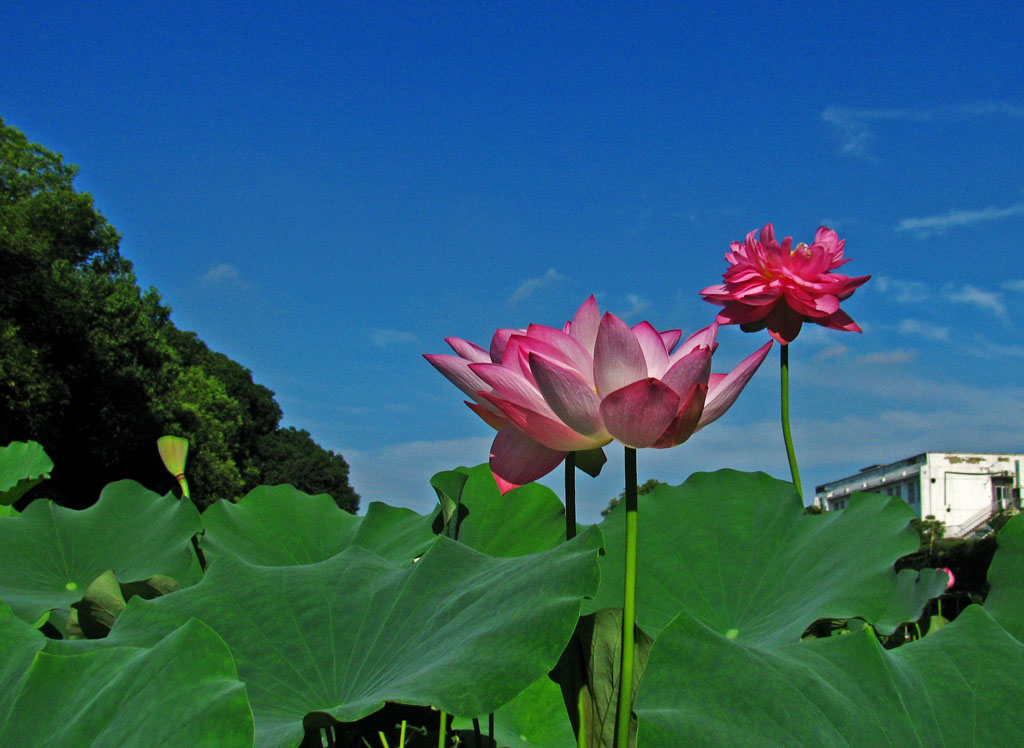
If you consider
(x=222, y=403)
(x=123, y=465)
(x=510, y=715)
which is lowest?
(x=510, y=715)

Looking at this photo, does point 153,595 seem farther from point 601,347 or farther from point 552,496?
point 601,347

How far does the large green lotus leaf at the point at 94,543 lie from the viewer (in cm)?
122

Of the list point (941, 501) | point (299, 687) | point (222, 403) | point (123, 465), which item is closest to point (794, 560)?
point (299, 687)

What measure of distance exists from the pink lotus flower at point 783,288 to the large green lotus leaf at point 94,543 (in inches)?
38.5

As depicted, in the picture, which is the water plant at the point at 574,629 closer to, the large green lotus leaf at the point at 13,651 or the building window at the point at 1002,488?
the large green lotus leaf at the point at 13,651

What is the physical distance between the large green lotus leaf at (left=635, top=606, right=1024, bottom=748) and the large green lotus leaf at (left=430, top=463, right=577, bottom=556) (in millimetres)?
598

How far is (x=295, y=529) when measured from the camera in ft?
A: 4.29

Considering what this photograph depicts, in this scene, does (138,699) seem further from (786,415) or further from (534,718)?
(786,415)

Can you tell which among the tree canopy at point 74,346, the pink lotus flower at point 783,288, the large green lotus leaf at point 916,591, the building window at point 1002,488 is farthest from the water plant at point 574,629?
the building window at point 1002,488

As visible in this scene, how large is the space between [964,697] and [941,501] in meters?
41.1

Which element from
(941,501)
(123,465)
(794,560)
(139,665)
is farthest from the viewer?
(941,501)

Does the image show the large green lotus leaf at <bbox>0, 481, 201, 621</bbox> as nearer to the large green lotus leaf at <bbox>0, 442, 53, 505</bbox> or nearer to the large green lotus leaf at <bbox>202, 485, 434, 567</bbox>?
the large green lotus leaf at <bbox>202, 485, 434, 567</bbox>

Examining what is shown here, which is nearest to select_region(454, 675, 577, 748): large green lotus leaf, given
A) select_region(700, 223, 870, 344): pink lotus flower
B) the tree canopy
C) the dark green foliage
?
select_region(700, 223, 870, 344): pink lotus flower

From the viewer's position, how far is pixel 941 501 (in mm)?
36844
